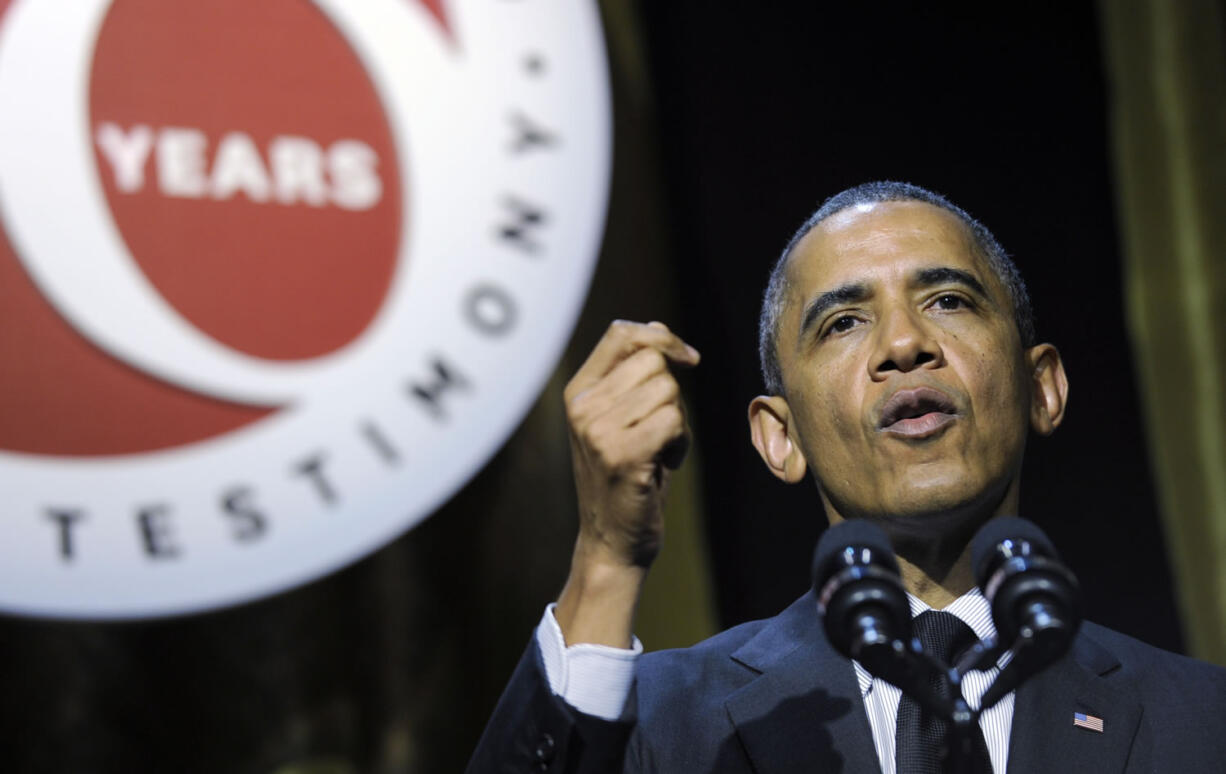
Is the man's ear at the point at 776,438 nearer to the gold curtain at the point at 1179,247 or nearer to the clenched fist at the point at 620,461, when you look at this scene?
the clenched fist at the point at 620,461

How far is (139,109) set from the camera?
182 cm

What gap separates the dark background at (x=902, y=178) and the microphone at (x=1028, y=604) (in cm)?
124

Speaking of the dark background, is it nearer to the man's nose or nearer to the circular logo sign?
the circular logo sign

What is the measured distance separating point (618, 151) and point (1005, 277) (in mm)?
863

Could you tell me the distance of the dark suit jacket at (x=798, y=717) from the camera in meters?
1.09

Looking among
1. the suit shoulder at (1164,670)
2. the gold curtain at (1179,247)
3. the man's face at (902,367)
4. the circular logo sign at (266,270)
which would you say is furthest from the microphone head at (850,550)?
the gold curtain at (1179,247)

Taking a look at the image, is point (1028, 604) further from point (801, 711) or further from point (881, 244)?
point (881, 244)

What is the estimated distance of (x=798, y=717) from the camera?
1213 mm

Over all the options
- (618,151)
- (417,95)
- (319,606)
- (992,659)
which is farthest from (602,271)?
(992,659)

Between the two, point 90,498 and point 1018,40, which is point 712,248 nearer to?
point 1018,40

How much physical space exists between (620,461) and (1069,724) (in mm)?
519

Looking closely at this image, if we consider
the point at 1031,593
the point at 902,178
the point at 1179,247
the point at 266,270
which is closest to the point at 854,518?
the point at 1031,593

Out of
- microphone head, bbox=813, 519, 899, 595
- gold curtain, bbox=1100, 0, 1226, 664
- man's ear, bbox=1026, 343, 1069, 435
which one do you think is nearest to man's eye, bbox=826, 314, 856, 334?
man's ear, bbox=1026, 343, 1069, 435

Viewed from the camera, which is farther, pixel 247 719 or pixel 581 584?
pixel 247 719
